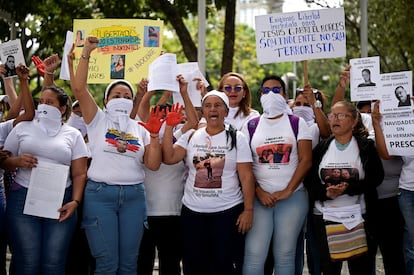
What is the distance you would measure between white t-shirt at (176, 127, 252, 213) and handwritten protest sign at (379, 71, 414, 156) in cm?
131

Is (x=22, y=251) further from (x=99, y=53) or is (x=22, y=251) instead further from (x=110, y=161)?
(x=99, y=53)

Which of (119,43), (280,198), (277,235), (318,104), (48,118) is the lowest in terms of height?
(277,235)

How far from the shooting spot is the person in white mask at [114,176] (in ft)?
17.6

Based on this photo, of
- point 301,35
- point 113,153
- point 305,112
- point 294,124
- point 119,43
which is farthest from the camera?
point 119,43

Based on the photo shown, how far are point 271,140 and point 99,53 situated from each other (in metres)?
2.36

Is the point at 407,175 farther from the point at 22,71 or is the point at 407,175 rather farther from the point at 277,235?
the point at 22,71

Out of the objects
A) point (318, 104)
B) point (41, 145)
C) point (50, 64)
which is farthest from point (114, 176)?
point (318, 104)

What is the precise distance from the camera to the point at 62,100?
5566 mm

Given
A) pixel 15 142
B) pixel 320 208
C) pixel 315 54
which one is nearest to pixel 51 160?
pixel 15 142

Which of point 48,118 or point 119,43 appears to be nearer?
point 48,118

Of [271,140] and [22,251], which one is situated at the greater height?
[271,140]

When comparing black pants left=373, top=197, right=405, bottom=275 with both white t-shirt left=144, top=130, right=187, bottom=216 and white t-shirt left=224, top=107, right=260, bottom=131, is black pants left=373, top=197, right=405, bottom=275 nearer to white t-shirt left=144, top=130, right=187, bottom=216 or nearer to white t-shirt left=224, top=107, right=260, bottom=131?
white t-shirt left=224, top=107, right=260, bottom=131

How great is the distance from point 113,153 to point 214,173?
2.89ft

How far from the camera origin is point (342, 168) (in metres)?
5.49
